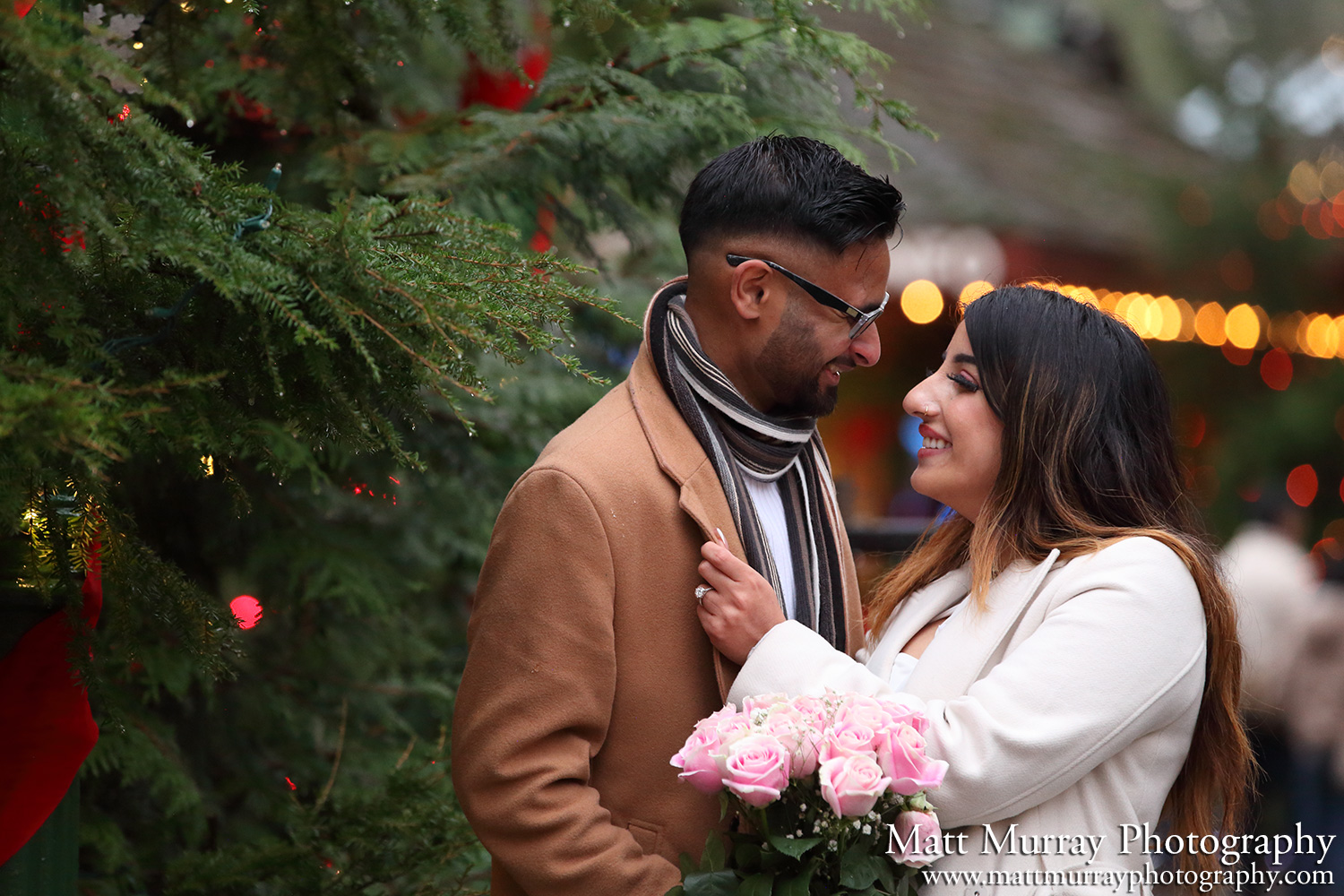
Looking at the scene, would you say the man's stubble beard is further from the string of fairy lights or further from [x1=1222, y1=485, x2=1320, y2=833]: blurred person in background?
the string of fairy lights

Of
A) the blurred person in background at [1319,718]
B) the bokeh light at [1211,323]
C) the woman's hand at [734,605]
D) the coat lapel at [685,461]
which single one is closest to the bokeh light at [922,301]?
the bokeh light at [1211,323]

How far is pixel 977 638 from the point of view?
2203 mm

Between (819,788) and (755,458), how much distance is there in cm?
82

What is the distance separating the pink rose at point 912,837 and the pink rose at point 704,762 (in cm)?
30

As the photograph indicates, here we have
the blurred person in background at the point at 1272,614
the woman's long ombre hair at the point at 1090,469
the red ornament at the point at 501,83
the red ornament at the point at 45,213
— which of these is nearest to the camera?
the red ornament at the point at 45,213

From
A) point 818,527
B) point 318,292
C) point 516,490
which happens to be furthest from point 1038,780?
point 318,292

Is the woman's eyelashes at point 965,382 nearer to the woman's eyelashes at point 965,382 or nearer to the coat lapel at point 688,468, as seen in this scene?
the woman's eyelashes at point 965,382

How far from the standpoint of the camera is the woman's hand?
220cm

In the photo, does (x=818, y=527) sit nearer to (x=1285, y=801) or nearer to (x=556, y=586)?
(x=556, y=586)

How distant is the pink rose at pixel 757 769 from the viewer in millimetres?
1812

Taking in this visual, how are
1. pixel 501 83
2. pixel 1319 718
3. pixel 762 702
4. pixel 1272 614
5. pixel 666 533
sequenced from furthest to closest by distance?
pixel 1272 614
pixel 1319 718
pixel 501 83
pixel 666 533
pixel 762 702

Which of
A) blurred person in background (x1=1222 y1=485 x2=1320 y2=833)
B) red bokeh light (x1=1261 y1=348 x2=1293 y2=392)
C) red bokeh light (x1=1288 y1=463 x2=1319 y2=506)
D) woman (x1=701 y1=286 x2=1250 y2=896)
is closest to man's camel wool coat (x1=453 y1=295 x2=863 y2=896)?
woman (x1=701 y1=286 x2=1250 y2=896)

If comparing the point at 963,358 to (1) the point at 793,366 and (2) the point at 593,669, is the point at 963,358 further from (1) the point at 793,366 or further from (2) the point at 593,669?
(2) the point at 593,669

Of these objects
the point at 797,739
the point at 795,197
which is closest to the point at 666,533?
the point at 797,739
